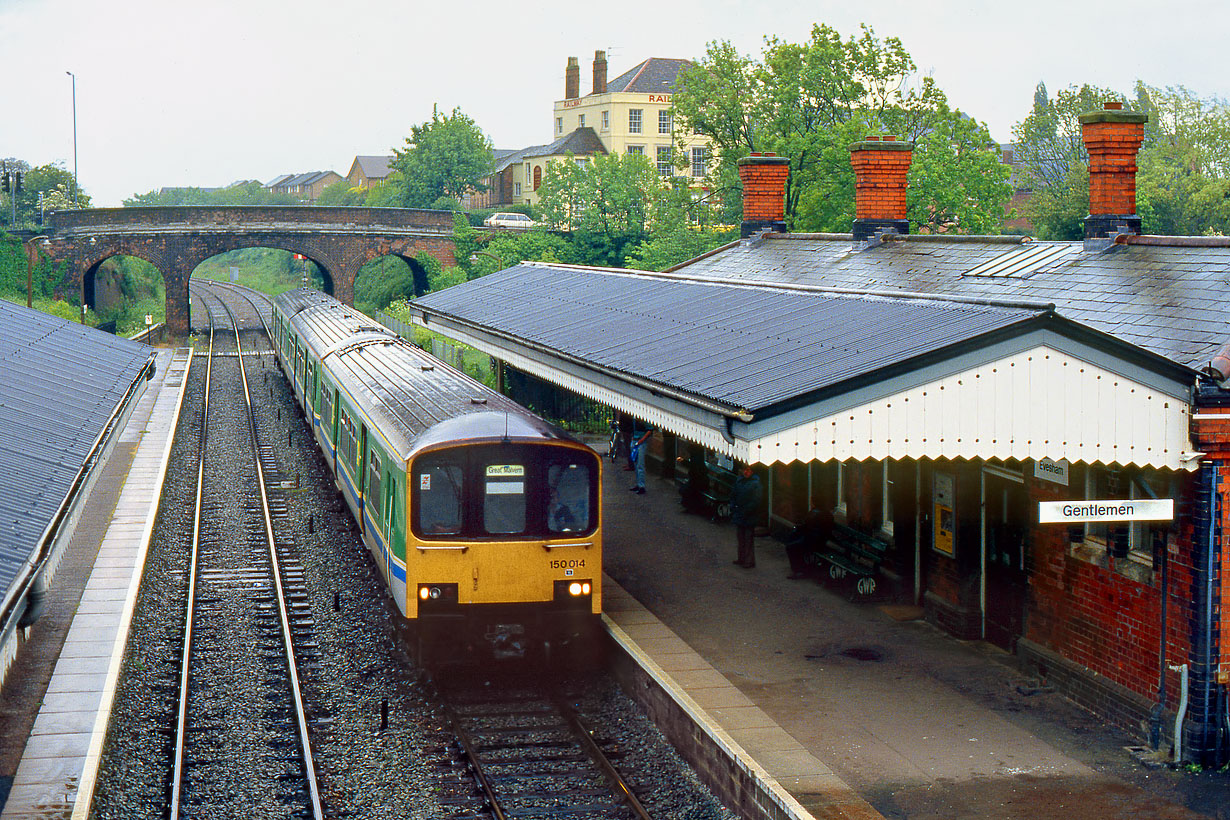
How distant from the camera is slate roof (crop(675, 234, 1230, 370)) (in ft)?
35.4

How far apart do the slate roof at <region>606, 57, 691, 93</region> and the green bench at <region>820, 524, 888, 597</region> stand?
230ft

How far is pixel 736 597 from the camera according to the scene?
1440 cm

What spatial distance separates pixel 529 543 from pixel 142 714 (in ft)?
12.1

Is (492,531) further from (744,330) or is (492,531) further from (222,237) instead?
(222,237)

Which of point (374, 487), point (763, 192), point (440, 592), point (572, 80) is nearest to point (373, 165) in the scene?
point (572, 80)

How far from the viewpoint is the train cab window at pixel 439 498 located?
1166cm

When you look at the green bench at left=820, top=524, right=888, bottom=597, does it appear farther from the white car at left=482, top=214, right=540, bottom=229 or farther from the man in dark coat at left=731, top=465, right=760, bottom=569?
the white car at left=482, top=214, right=540, bottom=229

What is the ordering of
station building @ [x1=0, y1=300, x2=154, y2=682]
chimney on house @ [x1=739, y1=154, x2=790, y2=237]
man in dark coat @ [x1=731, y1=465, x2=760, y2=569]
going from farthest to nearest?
chimney on house @ [x1=739, y1=154, x2=790, y2=237]
man in dark coat @ [x1=731, y1=465, x2=760, y2=569]
station building @ [x1=0, y1=300, x2=154, y2=682]

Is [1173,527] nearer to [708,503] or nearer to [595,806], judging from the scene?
[595,806]

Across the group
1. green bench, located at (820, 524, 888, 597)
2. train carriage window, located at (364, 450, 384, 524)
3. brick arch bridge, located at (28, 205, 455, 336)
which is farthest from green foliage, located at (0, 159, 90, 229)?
green bench, located at (820, 524, 888, 597)

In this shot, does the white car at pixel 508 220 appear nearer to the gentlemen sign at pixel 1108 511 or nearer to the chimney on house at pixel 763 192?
the chimney on house at pixel 763 192

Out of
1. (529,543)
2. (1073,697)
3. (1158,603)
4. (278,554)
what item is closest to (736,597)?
(529,543)

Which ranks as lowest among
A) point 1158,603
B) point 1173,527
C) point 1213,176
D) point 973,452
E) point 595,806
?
point 595,806

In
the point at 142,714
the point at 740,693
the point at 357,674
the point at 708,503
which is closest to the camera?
the point at 740,693
